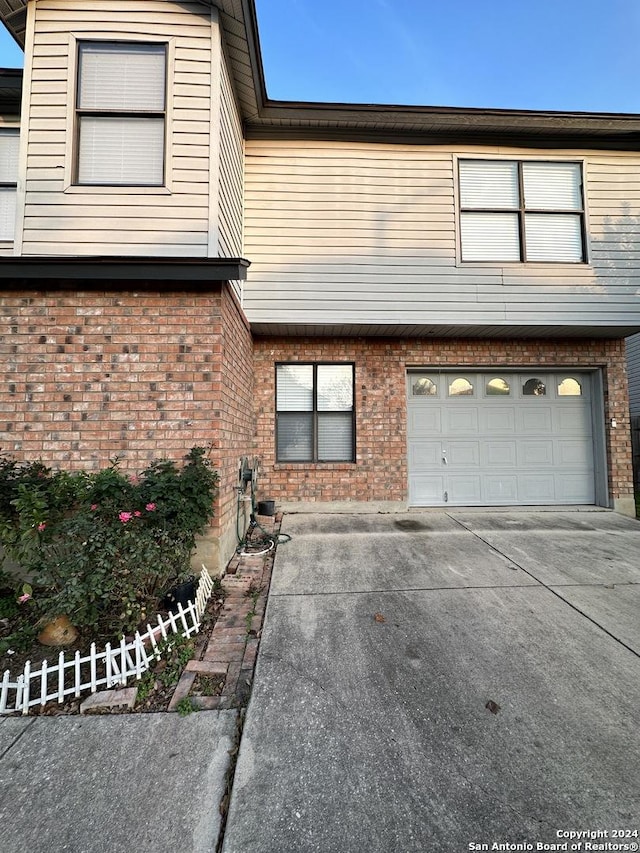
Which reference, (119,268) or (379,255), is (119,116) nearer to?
(119,268)

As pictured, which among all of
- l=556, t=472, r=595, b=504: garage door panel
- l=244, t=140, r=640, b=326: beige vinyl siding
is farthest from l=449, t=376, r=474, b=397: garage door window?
l=556, t=472, r=595, b=504: garage door panel

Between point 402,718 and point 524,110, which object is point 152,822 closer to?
point 402,718

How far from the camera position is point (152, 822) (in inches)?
60.2

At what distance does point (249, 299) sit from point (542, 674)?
5.31 m

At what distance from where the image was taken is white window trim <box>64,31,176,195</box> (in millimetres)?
3986

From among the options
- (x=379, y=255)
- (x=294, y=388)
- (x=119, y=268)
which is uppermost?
(x=379, y=255)

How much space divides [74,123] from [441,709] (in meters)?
6.18

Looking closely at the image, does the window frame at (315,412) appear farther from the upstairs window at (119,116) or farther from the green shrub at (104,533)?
the upstairs window at (119,116)

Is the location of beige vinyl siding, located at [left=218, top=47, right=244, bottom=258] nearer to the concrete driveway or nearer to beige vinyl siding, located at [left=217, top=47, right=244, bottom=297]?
beige vinyl siding, located at [left=217, top=47, right=244, bottom=297]

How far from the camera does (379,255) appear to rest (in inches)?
225

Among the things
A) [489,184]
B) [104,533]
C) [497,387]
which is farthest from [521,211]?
[104,533]

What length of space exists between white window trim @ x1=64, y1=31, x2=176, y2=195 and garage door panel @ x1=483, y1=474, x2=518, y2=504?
6.31m

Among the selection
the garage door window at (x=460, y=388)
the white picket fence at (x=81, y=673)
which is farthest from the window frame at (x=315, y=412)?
the white picket fence at (x=81, y=673)

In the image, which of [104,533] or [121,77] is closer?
[104,533]
